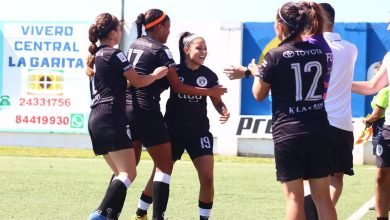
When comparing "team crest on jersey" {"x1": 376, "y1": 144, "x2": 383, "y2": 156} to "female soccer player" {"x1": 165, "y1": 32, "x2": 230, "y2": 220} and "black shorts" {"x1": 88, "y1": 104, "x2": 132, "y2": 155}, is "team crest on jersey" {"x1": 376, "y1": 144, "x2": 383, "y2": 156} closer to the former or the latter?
"female soccer player" {"x1": 165, "y1": 32, "x2": 230, "y2": 220}

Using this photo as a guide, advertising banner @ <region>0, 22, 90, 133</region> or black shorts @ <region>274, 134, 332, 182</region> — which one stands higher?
black shorts @ <region>274, 134, 332, 182</region>

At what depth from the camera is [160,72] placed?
816cm

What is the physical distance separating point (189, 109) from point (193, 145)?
1.18ft

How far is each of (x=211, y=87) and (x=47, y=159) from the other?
30.2 feet

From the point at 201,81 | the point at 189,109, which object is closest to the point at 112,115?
the point at 189,109

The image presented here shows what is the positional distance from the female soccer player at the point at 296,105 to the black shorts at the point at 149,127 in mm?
2081

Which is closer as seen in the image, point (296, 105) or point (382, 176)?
point (296, 105)

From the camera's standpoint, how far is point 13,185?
11883 mm

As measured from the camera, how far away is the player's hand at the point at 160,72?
814cm

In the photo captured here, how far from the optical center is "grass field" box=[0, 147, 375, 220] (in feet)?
31.6

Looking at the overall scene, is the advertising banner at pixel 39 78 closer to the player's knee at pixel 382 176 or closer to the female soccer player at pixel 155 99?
the female soccer player at pixel 155 99

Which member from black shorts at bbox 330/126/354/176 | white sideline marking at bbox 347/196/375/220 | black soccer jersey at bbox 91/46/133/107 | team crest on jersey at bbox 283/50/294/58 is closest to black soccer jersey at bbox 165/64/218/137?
black soccer jersey at bbox 91/46/133/107

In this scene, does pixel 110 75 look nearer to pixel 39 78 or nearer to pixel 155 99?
pixel 155 99

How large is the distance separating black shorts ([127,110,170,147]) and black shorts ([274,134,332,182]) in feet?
6.94
